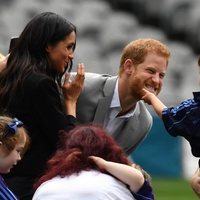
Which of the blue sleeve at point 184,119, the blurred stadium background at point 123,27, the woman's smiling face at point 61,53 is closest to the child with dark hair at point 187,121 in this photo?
the blue sleeve at point 184,119

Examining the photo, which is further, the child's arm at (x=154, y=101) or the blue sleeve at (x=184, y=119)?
the child's arm at (x=154, y=101)

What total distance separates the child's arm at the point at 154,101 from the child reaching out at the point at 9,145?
667 mm

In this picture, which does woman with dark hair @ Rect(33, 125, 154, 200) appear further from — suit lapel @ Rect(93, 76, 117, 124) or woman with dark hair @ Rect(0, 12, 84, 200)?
suit lapel @ Rect(93, 76, 117, 124)

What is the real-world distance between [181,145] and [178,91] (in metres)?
3.45

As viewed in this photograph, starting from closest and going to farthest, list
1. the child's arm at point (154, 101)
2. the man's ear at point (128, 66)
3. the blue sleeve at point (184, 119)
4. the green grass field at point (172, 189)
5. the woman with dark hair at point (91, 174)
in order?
the woman with dark hair at point (91, 174)
the blue sleeve at point (184, 119)
the child's arm at point (154, 101)
the man's ear at point (128, 66)
the green grass field at point (172, 189)

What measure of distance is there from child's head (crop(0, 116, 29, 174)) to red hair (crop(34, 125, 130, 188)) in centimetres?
27

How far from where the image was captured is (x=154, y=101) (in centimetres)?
481

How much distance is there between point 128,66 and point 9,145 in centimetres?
105

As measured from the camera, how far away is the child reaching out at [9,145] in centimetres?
443

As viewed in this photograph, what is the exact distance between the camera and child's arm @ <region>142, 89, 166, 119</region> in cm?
473

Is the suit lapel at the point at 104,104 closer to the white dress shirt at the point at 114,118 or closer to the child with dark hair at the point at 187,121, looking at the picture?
the white dress shirt at the point at 114,118

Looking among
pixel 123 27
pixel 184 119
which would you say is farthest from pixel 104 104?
pixel 123 27

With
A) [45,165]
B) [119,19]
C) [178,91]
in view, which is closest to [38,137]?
[45,165]

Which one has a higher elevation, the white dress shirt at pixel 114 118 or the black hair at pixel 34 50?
the black hair at pixel 34 50
